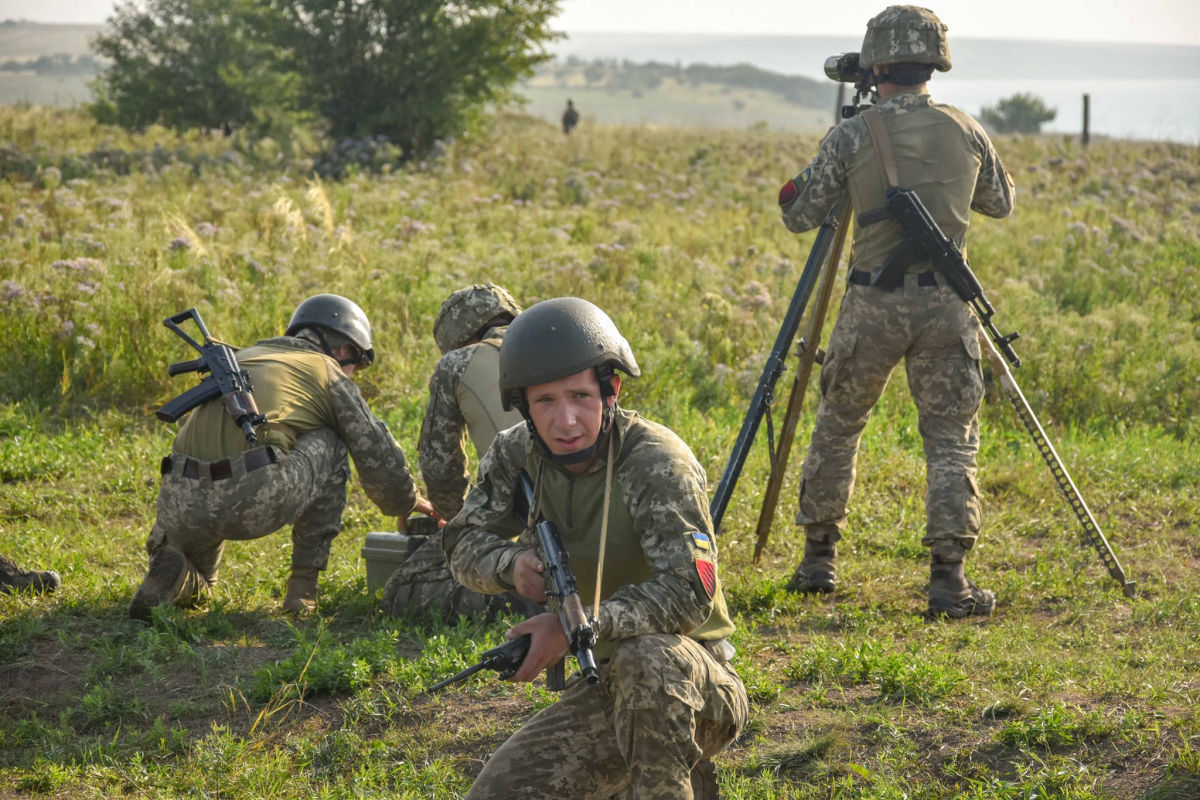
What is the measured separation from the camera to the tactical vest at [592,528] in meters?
3.25

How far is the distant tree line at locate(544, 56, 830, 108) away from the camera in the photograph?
11831 centimetres

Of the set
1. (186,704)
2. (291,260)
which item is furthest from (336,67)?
(186,704)

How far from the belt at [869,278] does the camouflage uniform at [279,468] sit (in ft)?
8.14

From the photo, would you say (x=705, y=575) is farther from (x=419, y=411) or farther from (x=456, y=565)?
(x=419, y=411)

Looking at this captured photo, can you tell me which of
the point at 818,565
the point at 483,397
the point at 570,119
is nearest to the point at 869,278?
the point at 818,565

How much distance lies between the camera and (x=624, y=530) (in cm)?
325

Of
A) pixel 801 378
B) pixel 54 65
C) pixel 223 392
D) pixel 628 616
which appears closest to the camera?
pixel 628 616

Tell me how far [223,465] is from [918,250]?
346 centimetres

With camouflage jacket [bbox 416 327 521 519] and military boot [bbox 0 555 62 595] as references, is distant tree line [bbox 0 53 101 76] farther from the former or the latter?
camouflage jacket [bbox 416 327 521 519]

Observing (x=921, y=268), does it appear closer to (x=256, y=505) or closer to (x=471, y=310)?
(x=471, y=310)

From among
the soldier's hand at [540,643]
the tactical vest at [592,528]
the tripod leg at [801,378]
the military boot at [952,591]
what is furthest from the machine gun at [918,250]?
the soldier's hand at [540,643]

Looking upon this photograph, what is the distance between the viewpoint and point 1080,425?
8867 mm

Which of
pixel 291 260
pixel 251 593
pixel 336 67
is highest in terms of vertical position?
pixel 336 67

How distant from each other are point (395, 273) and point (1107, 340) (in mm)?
6337
